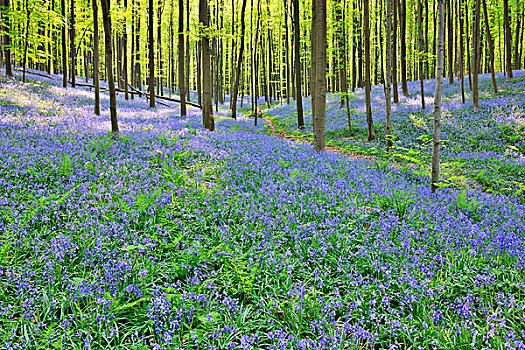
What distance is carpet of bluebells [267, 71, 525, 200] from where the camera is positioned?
9.98 m

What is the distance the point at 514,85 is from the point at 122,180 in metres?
29.1

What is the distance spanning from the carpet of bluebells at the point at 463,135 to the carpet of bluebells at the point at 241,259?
302 cm

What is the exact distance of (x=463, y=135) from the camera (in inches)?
583

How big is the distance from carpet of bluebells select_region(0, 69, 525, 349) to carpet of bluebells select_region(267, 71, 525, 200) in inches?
119

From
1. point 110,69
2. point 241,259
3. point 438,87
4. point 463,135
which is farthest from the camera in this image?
point 463,135

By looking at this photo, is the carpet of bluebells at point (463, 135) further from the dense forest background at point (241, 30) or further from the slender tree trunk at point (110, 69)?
the slender tree trunk at point (110, 69)

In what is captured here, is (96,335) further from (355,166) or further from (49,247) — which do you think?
(355,166)

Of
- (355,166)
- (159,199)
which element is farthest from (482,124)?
(159,199)

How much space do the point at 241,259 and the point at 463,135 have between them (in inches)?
597

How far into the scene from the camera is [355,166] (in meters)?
9.36

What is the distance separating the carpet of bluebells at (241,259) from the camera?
3.20 metres

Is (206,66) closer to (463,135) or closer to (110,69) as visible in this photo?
(110,69)

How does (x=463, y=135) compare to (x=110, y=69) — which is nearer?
(x=110, y=69)

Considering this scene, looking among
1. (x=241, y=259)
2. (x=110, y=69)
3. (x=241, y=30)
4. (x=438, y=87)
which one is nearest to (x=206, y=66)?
(x=110, y=69)
